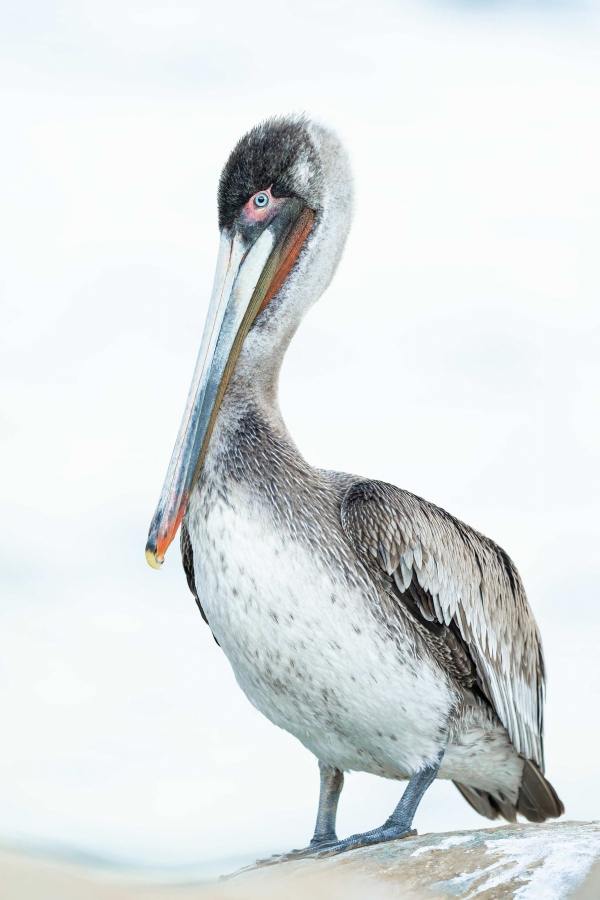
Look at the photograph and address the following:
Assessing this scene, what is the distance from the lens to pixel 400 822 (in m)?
4.26

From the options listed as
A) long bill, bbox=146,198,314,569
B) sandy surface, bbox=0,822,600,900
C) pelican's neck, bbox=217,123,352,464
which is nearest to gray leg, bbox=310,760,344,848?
sandy surface, bbox=0,822,600,900

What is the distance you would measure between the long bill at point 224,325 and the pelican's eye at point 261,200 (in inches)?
2.9

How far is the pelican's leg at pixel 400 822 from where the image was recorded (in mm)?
4145

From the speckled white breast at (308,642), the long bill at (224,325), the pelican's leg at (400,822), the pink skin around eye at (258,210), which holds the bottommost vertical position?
the pelican's leg at (400,822)

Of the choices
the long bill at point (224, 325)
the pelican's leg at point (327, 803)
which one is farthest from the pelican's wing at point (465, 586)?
the pelican's leg at point (327, 803)

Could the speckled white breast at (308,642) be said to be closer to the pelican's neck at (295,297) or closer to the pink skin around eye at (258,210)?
the pelican's neck at (295,297)

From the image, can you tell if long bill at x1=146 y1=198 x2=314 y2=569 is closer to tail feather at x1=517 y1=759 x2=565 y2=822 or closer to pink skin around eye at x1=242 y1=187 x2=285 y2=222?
pink skin around eye at x1=242 y1=187 x2=285 y2=222

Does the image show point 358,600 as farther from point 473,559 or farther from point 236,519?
point 473,559

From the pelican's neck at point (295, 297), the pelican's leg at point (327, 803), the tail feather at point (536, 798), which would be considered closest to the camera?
the pelican's neck at point (295, 297)

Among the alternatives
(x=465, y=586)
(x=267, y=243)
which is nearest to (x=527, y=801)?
(x=465, y=586)

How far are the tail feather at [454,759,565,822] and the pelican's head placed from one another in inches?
85.4

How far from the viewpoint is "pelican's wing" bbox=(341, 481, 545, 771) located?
4316mm

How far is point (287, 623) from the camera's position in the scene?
4.03m

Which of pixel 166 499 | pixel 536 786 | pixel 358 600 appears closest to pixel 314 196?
pixel 166 499
